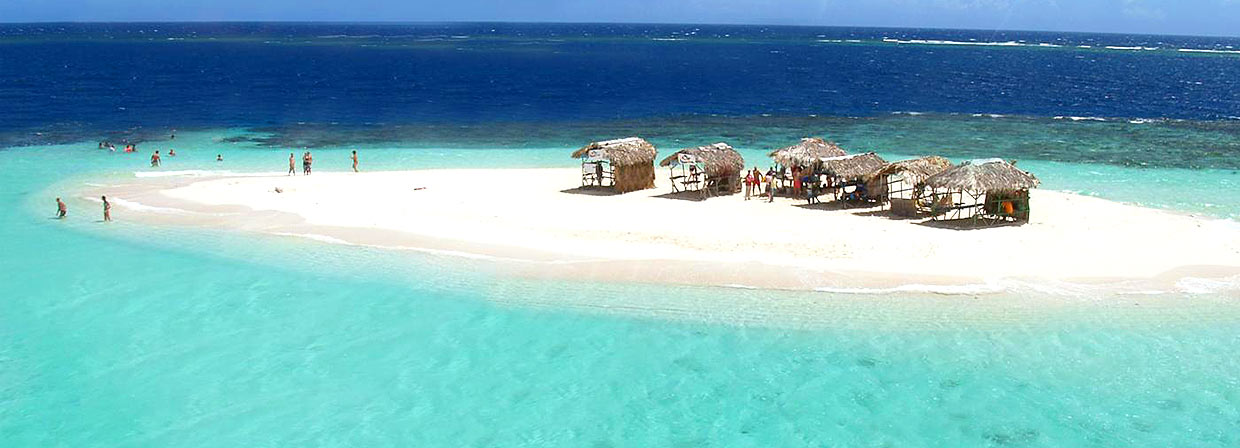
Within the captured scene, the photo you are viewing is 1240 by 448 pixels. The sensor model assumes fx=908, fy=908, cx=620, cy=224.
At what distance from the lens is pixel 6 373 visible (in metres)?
16.2

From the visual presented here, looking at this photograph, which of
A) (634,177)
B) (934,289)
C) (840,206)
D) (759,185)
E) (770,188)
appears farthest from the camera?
(634,177)

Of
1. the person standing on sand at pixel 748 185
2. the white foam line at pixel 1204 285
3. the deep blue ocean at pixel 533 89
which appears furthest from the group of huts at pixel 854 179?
the deep blue ocean at pixel 533 89

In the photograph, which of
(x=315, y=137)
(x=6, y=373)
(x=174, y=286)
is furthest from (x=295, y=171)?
(x=6, y=373)

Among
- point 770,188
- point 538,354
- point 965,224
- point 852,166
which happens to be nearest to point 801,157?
point 770,188

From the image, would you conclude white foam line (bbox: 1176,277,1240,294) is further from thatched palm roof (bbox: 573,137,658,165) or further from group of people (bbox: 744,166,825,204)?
thatched palm roof (bbox: 573,137,658,165)

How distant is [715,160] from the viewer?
96.7 ft

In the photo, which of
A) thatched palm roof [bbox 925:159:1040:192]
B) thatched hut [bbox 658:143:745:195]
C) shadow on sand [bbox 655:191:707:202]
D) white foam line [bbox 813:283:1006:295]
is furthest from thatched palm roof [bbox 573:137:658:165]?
white foam line [bbox 813:283:1006:295]

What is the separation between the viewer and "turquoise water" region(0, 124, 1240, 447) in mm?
14141

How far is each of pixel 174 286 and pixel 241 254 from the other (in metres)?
2.59

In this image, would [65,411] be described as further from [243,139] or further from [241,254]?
[243,139]

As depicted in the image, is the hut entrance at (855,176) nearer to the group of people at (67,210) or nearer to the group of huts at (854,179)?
the group of huts at (854,179)

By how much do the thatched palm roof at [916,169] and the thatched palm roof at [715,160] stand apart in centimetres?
484

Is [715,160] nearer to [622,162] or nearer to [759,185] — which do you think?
[759,185]

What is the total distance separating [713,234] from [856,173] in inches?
242
